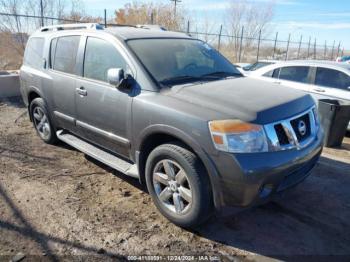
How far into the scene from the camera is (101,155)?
419 centimetres

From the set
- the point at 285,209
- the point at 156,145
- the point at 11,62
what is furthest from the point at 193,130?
the point at 11,62

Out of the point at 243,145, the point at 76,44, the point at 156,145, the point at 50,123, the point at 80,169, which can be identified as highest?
the point at 76,44

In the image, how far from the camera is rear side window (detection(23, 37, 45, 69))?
5311 mm

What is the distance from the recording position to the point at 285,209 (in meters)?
3.73

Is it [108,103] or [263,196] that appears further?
[108,103]

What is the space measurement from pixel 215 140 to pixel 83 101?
6.95ft

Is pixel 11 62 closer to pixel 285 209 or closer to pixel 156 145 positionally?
pixel 156 145

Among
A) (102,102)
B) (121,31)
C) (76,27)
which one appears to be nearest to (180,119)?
(102,102)

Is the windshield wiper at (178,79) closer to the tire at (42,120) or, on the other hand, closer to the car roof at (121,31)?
the car roof at (121,31)

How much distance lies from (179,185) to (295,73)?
521cm

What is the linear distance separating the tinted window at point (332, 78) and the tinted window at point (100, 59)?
4879 mm

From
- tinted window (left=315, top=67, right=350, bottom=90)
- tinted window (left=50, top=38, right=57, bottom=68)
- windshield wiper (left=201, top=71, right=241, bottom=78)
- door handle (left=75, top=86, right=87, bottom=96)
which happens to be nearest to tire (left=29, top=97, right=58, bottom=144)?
tinted window (left=50, top=38, right=57, bottom=68)

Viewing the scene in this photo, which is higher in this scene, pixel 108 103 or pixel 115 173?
pixel 108 103

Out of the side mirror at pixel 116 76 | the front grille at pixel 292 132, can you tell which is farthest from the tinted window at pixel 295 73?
the side mirror at pixel 116 76
